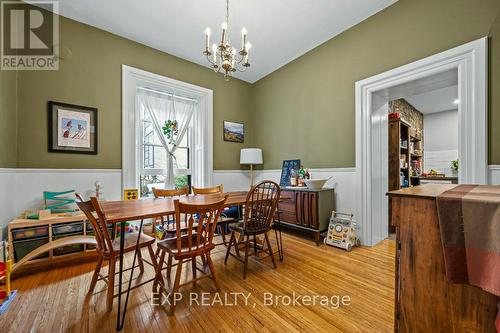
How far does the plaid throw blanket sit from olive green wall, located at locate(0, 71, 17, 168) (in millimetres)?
3590

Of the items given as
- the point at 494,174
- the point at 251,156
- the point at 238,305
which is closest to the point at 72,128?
the point at 251,156

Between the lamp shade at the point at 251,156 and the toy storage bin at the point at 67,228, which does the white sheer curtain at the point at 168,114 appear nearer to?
the lamp shade at the point at 251,156

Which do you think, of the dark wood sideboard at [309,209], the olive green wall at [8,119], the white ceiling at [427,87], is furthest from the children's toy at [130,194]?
the white ceiling at [427,87]

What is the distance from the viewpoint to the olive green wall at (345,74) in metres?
1.96

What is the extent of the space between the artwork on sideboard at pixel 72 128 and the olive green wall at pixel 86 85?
6 centimetres

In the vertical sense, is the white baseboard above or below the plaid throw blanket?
above

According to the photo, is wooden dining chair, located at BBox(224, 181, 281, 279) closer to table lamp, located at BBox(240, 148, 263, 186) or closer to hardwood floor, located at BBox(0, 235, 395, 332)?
hardwood floor, located at BBox(0, 235, 395, 332)

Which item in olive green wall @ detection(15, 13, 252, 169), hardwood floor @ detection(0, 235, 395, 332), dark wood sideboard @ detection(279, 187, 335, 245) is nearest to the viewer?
hardwood floor @ detection(0, 235, 395, 332)

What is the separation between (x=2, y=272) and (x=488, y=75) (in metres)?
4.33

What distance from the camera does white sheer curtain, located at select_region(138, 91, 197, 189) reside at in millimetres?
3381

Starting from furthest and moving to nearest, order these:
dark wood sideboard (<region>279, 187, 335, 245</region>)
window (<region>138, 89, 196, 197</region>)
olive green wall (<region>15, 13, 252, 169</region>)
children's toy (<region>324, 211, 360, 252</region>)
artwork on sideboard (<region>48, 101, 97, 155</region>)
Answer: window (<region>138, 89, 196, 197</region>) < dark wood sideboard (<region>279, 187, 335, 245</region>) < children's toy (<region>324, 211, 360, 252</region>) < artwork on sideboard (<region>48, 101, 97, 155</region>) < olive green wall (<region>15, 13, 252, 169</region>)

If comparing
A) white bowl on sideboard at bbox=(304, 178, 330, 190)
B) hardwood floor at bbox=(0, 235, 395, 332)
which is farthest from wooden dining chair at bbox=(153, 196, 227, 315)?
white bowl on sideboard at bbox=(304, 178, 330, 190)

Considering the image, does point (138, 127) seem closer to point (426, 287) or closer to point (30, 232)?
point (30, 232)

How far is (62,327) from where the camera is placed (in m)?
1.35
